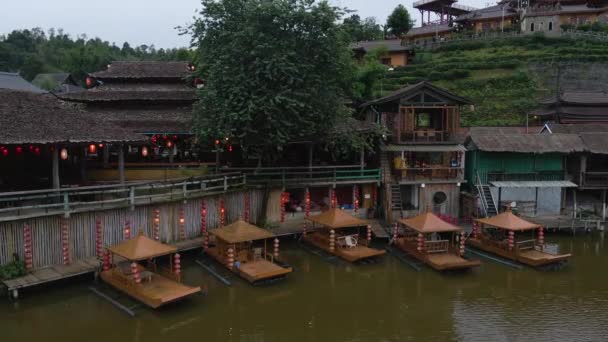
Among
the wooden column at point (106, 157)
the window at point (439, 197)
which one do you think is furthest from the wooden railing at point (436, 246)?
the wooden column at point (106, 157)

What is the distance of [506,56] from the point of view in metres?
68.1

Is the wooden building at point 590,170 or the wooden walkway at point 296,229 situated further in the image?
the wooden building at point 590,170

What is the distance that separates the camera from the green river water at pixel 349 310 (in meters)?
16.7

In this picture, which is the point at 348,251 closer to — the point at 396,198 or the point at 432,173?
the point at 396,198

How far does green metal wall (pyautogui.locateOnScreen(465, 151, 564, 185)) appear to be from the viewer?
32.6 metres

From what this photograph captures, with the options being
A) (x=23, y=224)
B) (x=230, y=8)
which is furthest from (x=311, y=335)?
(x=230, y=8)

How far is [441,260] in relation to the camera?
23.3 meters

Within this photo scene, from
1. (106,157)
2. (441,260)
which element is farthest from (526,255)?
(106,157)

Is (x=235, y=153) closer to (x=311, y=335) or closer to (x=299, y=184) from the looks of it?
(x=299, y=184)

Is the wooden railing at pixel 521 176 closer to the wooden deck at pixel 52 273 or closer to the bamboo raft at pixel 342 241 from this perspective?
the bamboo raft at pixel 342 241

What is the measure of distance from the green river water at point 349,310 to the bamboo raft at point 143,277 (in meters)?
0.68

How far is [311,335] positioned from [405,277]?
7483 mm

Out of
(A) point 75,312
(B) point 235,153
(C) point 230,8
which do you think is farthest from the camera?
(B) point 235,153

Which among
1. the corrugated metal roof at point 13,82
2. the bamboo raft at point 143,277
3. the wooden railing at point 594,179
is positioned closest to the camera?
the bamboo raft at point 143,277
